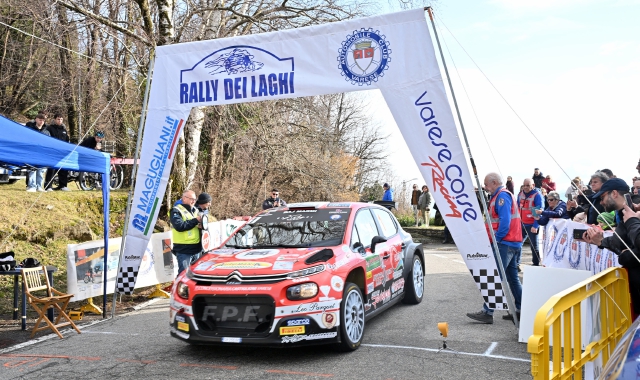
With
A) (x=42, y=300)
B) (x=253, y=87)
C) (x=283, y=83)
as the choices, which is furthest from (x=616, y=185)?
(x=42, y=300)

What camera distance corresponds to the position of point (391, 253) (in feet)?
24.9

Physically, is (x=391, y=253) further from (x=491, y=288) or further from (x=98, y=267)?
(x=98, y=267)

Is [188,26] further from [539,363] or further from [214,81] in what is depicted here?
[539,363]

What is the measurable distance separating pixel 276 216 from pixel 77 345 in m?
2.87

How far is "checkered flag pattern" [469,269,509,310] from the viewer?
653 cm

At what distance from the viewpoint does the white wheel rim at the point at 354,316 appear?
235 inches

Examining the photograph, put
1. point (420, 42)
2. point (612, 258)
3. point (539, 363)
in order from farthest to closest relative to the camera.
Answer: point (612, 258) → point (420, 42) → point (539, 363)

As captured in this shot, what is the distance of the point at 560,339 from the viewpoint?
3.45m

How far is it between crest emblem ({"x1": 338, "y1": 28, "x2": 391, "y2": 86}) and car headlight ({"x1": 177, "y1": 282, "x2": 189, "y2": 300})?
10.8 ft

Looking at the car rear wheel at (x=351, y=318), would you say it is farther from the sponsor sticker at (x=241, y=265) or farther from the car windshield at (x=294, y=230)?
the sponsor sticker at (x=241, y=265)

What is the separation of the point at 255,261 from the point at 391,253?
2.24 m

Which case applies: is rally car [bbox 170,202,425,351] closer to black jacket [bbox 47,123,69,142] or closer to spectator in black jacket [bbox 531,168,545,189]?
black jacket [bbox 47,123,69,142]

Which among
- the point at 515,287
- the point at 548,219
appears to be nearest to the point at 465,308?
the point at 515,287

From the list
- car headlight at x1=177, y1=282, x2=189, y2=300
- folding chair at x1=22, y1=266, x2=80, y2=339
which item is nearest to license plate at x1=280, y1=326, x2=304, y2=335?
car headlight at x1=177, y1=282, x2=189, y2=300
